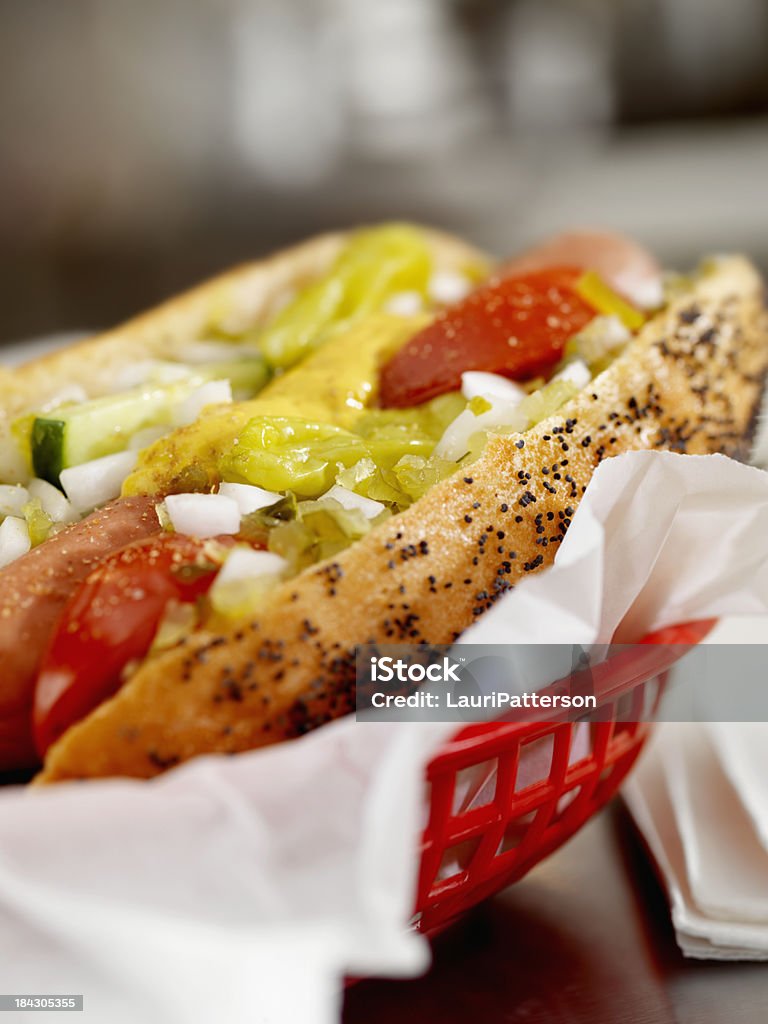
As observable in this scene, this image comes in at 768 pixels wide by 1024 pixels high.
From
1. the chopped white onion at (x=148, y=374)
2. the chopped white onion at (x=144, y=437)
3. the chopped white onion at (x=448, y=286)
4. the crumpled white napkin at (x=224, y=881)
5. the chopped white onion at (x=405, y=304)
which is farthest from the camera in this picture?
the chopped white onion at (x=448, y=286)

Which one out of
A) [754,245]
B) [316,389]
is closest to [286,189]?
[754,245]

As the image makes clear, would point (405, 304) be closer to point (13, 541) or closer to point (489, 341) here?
Answer: point (489, 341)

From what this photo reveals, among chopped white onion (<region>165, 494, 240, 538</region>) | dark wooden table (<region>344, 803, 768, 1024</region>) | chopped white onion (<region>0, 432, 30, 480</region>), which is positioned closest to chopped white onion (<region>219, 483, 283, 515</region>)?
chopped white onion (<region>165, 494, 240, 538</region>)

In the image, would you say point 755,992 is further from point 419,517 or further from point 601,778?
point 419,517

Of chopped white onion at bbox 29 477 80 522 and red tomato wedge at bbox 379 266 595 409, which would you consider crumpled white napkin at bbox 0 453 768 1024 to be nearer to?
chopped white onion at bbox 29 477 80 522

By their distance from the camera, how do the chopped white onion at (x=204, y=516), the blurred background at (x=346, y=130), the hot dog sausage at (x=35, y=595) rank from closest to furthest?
the hot dog sausage at (x=35, y=595), the chopped white onion at (x=204, y=516), the blurred background at (x=346, y=130)

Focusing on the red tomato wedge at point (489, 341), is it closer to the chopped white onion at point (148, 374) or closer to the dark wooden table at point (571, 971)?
the chopped white onion at point (148, 374)

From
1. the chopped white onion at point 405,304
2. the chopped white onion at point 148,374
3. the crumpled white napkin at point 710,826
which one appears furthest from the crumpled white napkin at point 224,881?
the chopped white onion at point 405,304
